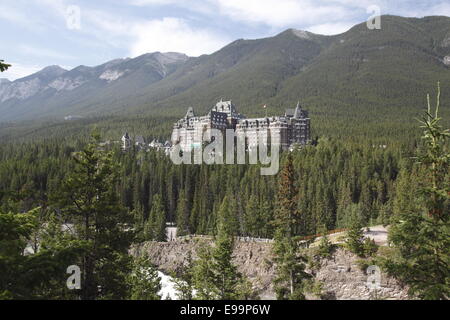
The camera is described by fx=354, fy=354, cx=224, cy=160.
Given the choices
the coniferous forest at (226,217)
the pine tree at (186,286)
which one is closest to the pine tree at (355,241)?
the coniferous forest at (226,217)

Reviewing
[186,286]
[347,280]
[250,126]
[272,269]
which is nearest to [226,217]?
[272,269]

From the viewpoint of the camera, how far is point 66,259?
34.6ft

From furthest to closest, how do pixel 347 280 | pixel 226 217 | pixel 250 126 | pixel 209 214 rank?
pixel 250 126 < pixel 209 214 < pixel 226 217 < pixel 347 280

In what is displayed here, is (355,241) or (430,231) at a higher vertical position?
(430,231)

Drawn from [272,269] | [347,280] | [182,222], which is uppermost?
[347,280]

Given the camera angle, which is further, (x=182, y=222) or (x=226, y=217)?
(x=182, y=222)

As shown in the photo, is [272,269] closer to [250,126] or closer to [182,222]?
[182,222]

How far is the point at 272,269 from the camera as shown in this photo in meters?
49.1

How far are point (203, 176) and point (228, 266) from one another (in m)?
67.6

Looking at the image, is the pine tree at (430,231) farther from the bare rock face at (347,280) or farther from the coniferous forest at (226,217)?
the bare rock face at (347,280)

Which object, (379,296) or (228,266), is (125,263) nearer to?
(228,266)

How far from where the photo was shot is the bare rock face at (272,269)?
39281 mm

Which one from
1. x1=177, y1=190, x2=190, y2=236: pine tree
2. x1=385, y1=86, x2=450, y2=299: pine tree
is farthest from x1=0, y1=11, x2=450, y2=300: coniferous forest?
x1=177, y1=190, x2=190, y2=236: pine tree
